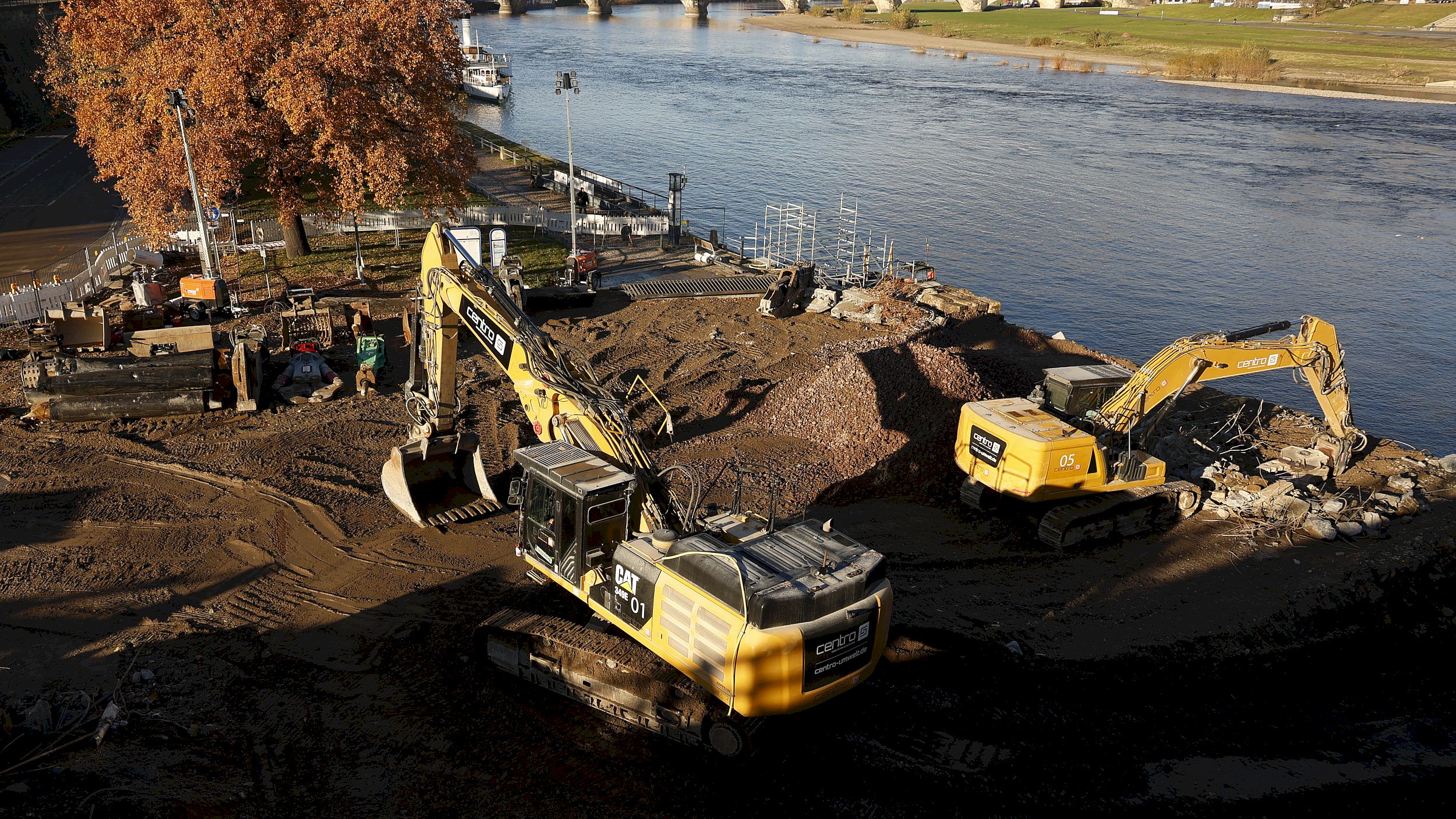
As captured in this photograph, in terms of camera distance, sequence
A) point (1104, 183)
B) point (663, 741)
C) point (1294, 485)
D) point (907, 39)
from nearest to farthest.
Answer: point (663, 741)
point (1294, 485)
point (1104, 183)
point (907, 39)

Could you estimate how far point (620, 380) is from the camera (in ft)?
73.2

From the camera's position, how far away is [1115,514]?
1625cm

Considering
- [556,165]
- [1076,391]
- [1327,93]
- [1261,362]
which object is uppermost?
[1327,93]

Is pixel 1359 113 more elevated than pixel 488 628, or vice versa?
pixel 1359 113

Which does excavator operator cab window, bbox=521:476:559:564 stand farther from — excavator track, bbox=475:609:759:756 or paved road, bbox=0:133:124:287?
paved road, bbox=0:133:124:287

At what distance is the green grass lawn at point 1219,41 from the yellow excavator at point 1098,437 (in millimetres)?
87587

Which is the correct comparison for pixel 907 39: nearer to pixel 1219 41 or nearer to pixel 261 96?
pixel 1219 41

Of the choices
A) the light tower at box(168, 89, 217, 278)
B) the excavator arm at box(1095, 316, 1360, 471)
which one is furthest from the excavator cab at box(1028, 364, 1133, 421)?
the light tower at box(168, 89, 217, 278)

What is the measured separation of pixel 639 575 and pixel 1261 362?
47.1 ft

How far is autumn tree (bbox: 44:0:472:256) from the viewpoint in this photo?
86.1 ft

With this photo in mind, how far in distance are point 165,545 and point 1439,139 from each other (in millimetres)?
79101

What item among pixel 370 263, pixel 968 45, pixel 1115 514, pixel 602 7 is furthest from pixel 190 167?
pixel 602 7

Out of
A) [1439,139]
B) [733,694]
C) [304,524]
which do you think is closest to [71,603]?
[304,524]

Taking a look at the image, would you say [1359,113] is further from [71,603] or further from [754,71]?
[71,603]
